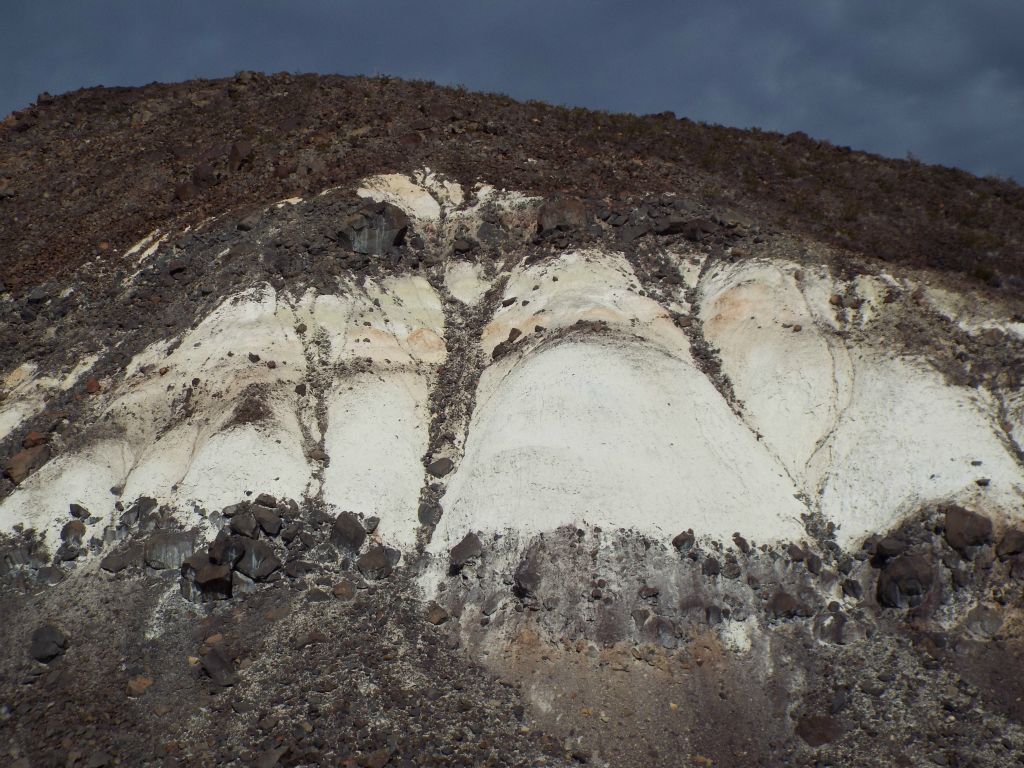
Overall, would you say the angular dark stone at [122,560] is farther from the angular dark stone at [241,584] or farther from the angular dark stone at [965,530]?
the angular dark stone at [965,530]

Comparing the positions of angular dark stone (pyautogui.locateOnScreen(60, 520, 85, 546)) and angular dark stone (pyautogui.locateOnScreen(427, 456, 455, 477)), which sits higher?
angular dark stone (pyautogui.locateOnScreen(427, 456, 455, 477))

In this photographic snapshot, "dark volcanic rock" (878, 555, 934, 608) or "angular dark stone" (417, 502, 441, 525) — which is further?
"angular dark stone" (417, 502, 441, 525)

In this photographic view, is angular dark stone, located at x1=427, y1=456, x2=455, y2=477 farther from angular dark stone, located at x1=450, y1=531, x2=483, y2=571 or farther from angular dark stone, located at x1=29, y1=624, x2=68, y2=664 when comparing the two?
angular dark stone, located at x1=29, y1=624, x2=68, y2=664

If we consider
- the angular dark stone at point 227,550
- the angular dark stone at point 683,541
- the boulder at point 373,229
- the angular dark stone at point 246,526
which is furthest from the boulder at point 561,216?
the angular dark stone at point 227,550

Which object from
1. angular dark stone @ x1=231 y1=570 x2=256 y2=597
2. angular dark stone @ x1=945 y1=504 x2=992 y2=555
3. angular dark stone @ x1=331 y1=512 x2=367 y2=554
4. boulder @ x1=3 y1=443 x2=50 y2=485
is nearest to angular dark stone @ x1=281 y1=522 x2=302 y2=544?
angular dark stone @ x1=331 y1=512 x2=367 y2=554

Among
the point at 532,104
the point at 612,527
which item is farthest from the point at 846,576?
the point at 532,104

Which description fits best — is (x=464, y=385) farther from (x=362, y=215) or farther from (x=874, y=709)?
(x=874, y=709)

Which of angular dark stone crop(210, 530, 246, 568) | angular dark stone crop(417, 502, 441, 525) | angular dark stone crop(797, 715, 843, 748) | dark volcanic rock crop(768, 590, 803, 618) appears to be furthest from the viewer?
angular dark stone crop(417, 502, 441, 525)

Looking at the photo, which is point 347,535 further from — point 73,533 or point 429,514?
point 73,533
